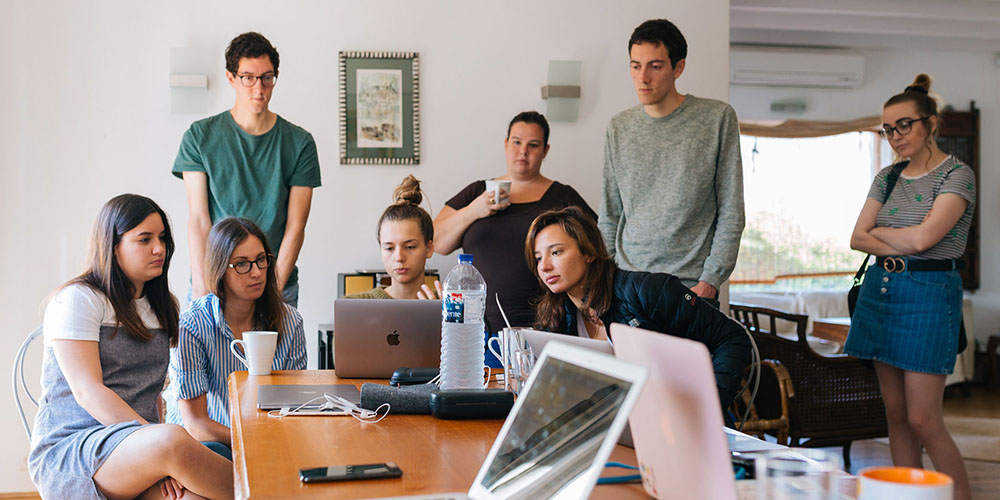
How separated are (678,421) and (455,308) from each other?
37.2 inches

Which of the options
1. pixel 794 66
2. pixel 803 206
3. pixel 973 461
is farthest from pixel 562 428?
pixel 803 206

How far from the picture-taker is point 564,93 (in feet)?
12.9

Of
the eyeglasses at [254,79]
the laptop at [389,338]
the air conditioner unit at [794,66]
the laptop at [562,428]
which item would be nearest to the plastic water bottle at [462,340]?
the laptop at [389,338]

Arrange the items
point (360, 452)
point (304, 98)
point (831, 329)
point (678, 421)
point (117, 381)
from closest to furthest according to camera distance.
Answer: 1. point (678, 421)
2. point (360, 452)
3. point (117, 381)
4. point (304, 98)
5. point (831, 329)

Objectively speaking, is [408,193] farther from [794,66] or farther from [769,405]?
[794,66]

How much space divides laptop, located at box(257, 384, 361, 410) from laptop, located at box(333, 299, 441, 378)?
14cm

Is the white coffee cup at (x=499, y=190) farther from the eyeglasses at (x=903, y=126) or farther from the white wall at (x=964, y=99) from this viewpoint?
the white wall at (x=964, y=99)

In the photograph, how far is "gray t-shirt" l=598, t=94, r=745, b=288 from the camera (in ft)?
9.57

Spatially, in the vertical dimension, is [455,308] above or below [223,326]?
above

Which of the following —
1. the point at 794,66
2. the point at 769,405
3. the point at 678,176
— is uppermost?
the point at 794,66

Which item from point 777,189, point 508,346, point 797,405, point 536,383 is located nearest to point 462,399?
point 508,346

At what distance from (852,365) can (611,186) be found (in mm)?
1552

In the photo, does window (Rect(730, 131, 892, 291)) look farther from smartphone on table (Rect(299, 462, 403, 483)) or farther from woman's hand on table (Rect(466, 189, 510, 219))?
smartphone on table (Rect(299, 462, 403, 483))

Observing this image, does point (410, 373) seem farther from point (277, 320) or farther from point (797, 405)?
point (797, 405)
